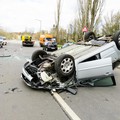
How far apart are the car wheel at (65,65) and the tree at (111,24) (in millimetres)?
27085

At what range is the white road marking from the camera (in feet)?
11.8

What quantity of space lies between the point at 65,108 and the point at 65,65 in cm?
162

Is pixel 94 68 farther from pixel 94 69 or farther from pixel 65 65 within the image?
pixel 65 65

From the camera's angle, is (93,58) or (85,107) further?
(93,58)

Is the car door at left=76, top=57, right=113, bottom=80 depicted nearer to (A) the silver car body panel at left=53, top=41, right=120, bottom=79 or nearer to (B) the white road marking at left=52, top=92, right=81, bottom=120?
(A) the silver car body panel at left=53, top=41, right=120, bottom=79

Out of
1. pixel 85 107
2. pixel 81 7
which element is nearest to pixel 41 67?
pixel 85 107

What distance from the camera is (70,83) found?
5.45 meters

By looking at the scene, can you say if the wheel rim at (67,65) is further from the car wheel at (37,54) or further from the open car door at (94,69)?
the car wheel at (37,54)

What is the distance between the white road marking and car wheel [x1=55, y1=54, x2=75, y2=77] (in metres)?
0.64

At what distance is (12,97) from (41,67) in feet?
4.75

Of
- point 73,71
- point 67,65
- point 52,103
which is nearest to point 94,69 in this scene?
point 73,71

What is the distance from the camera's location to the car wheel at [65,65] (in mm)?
5247

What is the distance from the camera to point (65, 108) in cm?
403

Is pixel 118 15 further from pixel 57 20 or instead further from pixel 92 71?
pixel 92 71
